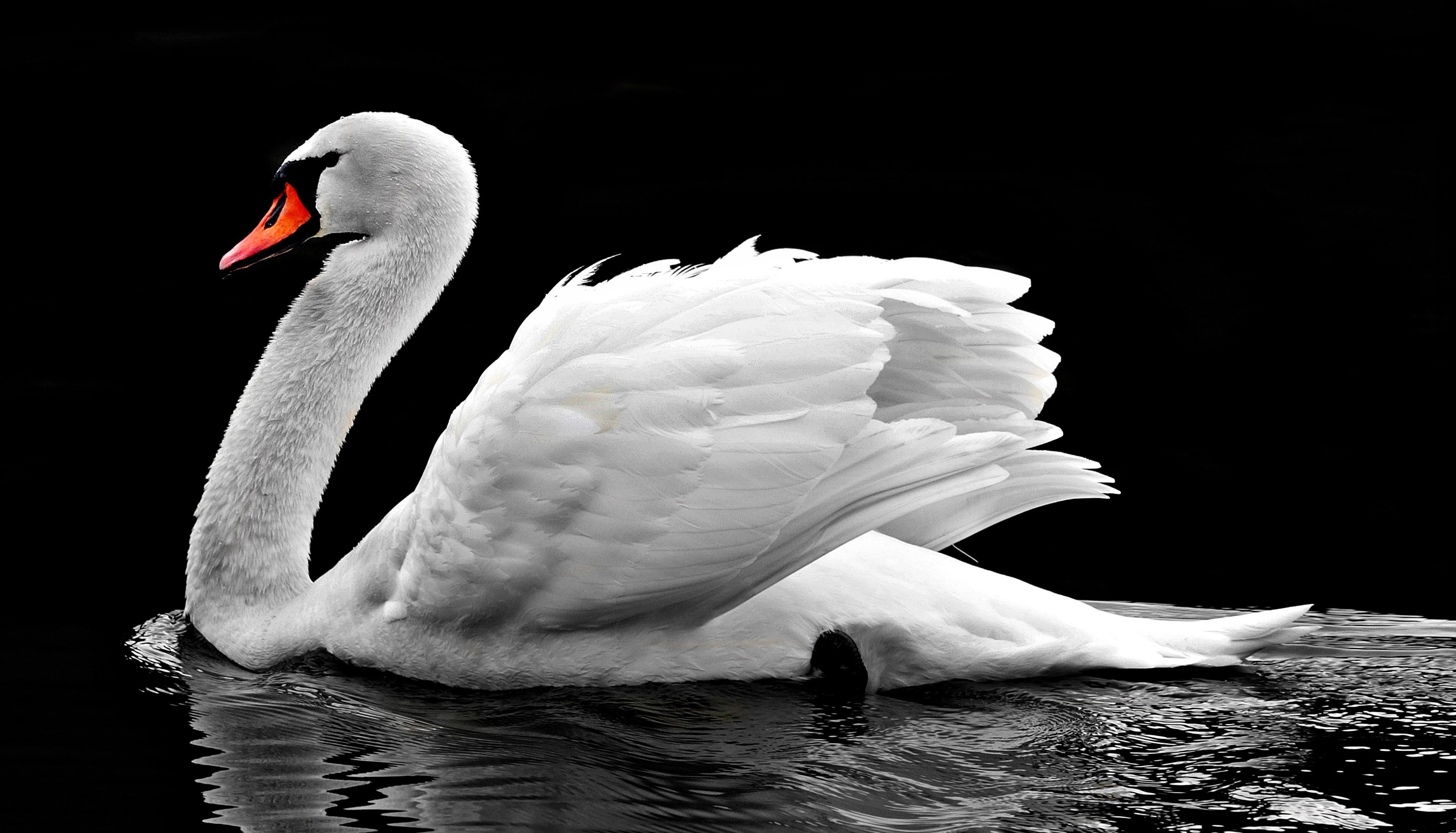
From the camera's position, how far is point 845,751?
6145 mm

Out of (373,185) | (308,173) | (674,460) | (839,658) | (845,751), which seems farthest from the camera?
(308,173)

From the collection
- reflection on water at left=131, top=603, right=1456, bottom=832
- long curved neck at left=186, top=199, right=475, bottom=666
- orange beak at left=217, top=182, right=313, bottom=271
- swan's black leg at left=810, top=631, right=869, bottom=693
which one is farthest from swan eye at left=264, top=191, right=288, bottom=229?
swan's black leg at left=810, top=631, right=869, bottom=693

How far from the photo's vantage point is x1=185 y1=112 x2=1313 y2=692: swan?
6383mm

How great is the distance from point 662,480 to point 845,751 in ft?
3.40

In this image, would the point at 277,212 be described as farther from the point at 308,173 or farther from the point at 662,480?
the point at 662,480

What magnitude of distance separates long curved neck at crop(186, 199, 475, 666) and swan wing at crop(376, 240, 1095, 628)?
0.90 m

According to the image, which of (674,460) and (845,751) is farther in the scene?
(674,460)

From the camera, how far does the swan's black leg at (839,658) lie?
6664 mm

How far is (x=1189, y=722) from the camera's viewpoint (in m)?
6.42

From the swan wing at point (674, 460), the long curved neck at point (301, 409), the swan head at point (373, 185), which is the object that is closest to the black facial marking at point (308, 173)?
the swan head at point (373, 185)

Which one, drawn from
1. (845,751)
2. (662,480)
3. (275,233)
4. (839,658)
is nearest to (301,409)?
(275,233)

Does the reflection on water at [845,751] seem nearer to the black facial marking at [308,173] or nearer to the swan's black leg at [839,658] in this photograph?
the swan's black leg at [839,658]

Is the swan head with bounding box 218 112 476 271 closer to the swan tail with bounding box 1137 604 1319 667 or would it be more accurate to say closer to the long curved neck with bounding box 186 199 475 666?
the long curved neck with bounding box 186 199 475 666

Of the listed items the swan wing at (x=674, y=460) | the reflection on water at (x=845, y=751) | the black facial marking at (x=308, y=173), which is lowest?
the reflection on water at (x=845, y=751)
